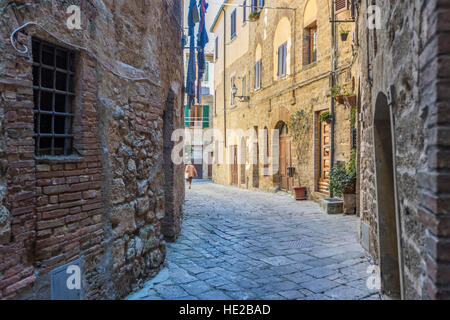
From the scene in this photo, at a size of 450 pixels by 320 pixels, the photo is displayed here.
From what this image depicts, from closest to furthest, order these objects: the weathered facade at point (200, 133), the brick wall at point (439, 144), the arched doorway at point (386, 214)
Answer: the brick wall at point (439, 144)
the arched doorway at point (386, 214)
the weathered facade at point (200, 133)

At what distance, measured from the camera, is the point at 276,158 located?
44.9 ft

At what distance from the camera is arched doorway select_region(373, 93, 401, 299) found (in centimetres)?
332

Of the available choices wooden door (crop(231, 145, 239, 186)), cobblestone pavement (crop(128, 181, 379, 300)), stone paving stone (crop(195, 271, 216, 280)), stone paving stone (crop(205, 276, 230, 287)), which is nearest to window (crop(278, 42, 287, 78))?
wooden door (crop(231, 145, 239, 186))

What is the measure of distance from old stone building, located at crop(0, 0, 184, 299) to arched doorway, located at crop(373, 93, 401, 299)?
256 cm

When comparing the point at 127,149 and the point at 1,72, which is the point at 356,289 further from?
the point at 1,72

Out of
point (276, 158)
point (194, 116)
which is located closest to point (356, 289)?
point (276, 158)

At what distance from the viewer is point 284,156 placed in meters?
13.0

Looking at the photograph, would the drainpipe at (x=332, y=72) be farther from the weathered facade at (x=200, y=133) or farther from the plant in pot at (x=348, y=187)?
the weathered facade at (x=200, y=133)

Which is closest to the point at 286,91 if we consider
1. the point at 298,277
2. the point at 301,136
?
the point at 301,136

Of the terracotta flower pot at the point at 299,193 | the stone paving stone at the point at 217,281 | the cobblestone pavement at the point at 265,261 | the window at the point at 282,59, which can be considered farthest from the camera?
the window at the point at 282,59

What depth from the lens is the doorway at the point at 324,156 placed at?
9.97m

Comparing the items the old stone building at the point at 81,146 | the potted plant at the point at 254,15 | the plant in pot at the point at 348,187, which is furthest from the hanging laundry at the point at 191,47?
the potted plant at the point at 254,15

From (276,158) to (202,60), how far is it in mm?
6380

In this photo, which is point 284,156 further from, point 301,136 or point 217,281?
point 217,281
